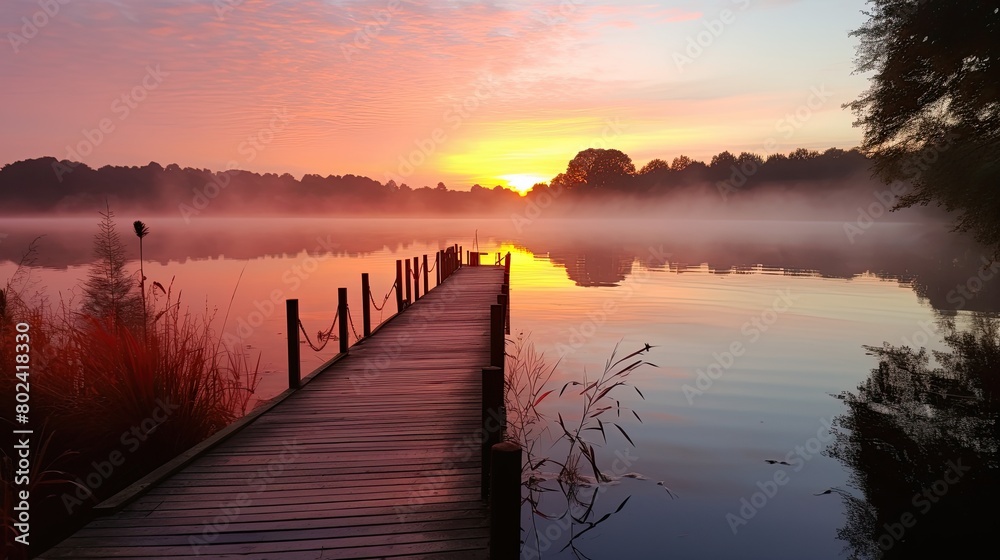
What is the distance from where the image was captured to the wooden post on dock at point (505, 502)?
3.43m

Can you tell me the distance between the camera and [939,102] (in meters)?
15.4

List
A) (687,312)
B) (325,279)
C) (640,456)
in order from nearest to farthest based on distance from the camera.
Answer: (640,456) → (687,312) → (325,279)

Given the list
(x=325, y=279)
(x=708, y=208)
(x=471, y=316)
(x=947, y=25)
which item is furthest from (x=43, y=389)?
(x=708, y=208)

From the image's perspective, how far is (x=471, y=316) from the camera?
15.1m

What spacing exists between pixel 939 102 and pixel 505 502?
17.7 m

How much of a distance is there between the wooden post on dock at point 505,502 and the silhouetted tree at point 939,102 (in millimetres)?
15645

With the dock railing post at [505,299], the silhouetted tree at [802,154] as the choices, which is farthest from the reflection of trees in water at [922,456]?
the silhouetted tree at [802,154]

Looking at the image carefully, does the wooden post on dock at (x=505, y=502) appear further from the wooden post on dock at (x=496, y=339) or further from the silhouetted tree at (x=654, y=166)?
the silhouetted tree at (x=654, y=166)

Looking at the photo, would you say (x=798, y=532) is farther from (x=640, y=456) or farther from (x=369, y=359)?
(x=369, y=359)

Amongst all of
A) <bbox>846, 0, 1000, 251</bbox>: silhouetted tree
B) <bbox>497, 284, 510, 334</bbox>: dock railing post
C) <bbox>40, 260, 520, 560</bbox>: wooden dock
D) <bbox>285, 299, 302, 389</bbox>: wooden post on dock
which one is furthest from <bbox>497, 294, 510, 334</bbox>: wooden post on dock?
<bbox>846, 0, 1000, 251</bbox>: silhouetted tree

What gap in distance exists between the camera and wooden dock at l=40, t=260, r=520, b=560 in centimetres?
414

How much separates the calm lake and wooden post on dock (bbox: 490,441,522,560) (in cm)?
343

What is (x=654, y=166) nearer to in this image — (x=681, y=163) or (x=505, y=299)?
(x=681, y=163)

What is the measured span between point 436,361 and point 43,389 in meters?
5.44
